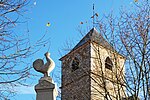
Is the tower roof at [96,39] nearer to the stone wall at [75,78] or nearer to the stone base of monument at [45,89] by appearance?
the stone wall at [75,78]

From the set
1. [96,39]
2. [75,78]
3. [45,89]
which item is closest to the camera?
[45,89]

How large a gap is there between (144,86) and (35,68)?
5.07 m

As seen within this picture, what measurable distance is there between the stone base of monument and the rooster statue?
6.3 inches

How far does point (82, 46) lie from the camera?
2600 centimetres

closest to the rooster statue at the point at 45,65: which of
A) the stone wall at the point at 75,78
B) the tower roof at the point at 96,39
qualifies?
the tower roof at the point at 96,39

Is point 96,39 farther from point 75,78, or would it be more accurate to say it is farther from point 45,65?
point 45,65

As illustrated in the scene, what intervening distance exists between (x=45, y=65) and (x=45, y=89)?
1.54ft

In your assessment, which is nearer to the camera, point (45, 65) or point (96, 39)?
point (45, 65)

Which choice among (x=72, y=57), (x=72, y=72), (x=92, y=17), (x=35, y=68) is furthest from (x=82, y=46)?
(x=35, y=68)

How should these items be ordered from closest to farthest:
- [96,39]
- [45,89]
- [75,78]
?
[45,89]
[96,39]
[75,78]

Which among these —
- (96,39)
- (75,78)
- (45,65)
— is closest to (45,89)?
(45,65)

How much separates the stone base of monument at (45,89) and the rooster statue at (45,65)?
0.52 ft

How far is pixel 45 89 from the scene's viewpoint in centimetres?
638

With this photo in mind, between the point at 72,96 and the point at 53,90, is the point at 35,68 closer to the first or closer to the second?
the point at 53,90
